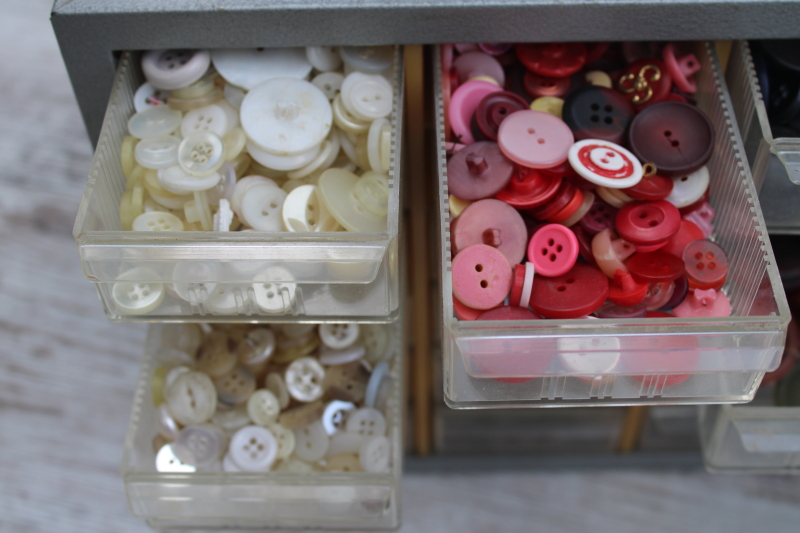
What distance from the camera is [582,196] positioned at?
0.69 metres

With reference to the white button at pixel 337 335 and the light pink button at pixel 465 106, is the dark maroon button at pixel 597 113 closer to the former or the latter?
the light pink button at pixel 465 106

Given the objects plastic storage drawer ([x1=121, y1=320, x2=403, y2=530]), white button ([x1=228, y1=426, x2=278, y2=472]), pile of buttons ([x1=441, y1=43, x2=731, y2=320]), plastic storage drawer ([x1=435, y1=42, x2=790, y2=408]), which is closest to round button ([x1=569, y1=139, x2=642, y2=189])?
pile of buttons ([x1=441, y1=43, x2=731, y2=320])

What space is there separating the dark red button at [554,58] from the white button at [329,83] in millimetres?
206

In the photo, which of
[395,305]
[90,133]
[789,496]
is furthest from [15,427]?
[789,496]

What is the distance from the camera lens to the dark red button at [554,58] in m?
0.75

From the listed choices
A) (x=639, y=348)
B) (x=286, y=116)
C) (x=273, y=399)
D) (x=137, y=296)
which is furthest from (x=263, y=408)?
(x=639, y=348)

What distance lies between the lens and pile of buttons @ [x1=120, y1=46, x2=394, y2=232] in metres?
0.69

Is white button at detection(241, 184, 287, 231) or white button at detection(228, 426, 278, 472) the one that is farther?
white button at detection(228, 426, 278, 472)

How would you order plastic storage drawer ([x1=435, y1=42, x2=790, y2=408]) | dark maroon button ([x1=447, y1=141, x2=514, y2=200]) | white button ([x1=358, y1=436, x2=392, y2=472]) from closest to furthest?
plastic storage drawer ([x1=435, y1=42, x2=790, y2=408]) < dark maroon button ([x1=447, y1=141, x2=514, y2=200]) < white button ([x1=358, y1=436, x2=392, y2=472])

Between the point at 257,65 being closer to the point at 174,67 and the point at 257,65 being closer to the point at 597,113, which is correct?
the point at 174,67

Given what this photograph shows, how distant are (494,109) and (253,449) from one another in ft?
1.59

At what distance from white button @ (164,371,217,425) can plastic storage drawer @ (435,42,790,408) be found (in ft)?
1.14

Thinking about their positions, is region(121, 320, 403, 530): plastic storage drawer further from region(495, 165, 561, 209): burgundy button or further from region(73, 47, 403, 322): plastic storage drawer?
region(495, 165, 561, 209): burgundy button

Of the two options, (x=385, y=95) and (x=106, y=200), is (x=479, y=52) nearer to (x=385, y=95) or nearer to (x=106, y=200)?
(x=385, y=95)
